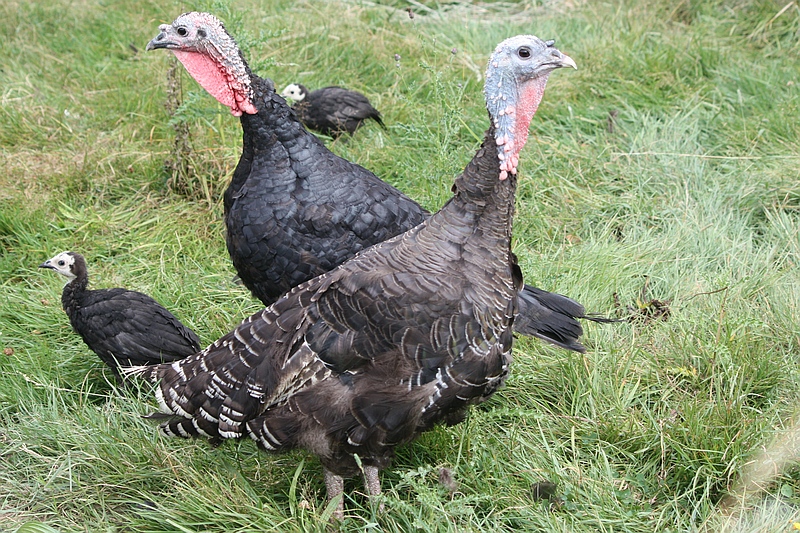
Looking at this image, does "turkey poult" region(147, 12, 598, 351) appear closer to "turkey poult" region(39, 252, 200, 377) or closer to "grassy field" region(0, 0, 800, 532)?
"turkey poult" region(39, 252, 200, 377)

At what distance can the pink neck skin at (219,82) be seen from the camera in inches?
167

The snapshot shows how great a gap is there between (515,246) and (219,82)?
1.96 meters

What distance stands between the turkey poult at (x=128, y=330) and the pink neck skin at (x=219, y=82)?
44.1 inches

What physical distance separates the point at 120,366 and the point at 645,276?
Result: 289 cm

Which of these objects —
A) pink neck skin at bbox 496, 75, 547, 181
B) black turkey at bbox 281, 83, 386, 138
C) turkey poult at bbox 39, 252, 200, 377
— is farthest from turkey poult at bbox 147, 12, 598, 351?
black turkey at bbox 281, 83, 386, 138

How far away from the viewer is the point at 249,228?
13.5 feet

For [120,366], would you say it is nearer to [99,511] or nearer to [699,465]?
[99,511]

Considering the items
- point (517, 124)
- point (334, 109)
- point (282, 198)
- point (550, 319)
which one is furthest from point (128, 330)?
point (334, 109)

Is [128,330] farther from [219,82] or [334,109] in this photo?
[334,109]

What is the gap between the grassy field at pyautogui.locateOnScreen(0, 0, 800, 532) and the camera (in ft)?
11.5

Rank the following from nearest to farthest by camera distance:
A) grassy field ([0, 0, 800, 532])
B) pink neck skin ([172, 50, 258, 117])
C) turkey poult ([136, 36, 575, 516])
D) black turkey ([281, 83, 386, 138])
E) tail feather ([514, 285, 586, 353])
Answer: turkey poult ([136, 36, 575, 516])
grassy field ([0, 0, 800, 532])
tail feather ([514, 285, 586, 353])
pink neck skin ([172, 50, 258, 117])
black turkey ([281, 83, 386, 138])

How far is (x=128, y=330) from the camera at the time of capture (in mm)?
4316

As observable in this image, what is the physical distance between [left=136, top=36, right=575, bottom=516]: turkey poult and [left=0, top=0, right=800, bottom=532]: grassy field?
10.3 inches

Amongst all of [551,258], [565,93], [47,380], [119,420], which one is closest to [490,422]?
[551,258]
